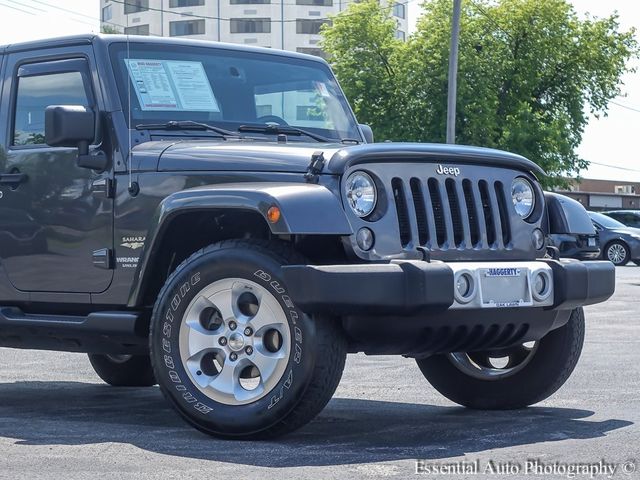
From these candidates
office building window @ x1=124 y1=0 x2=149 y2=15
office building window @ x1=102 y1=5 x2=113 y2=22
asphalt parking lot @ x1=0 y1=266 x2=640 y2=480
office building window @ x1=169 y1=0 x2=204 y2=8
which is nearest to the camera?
asphalt parking lot @ x1=0 y1=266 x2=640 y2=480

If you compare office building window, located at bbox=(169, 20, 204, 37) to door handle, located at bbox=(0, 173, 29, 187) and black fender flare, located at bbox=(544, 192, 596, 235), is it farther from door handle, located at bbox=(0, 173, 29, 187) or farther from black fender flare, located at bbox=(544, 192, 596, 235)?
black fender flare, located at bbox=(544, 192, 596, 235)

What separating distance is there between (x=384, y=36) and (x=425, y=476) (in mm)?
51138

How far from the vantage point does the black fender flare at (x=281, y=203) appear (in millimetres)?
6199

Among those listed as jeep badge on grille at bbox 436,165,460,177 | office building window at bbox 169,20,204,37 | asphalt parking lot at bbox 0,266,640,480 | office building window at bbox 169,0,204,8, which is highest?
office building window at bbox 169,0,204,8

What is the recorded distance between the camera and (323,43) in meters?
55.9

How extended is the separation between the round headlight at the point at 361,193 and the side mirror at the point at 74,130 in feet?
5.02

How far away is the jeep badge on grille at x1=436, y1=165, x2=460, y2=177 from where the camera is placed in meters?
6.89

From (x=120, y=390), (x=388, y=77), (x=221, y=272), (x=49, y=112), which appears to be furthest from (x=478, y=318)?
(x=388, y=77)

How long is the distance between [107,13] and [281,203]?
11426cm

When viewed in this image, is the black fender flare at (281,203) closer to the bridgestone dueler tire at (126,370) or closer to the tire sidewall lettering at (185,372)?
the tire sidewall lettering at (185,372)

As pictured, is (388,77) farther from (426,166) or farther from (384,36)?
(426,166)

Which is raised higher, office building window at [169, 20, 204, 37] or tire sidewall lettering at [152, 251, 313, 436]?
office building window at [169, 20, 204, 37]

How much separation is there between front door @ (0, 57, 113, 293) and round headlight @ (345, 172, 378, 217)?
1.46m

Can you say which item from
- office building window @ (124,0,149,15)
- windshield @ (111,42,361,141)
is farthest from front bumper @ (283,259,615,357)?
office building window @ (124,0,149,15)
